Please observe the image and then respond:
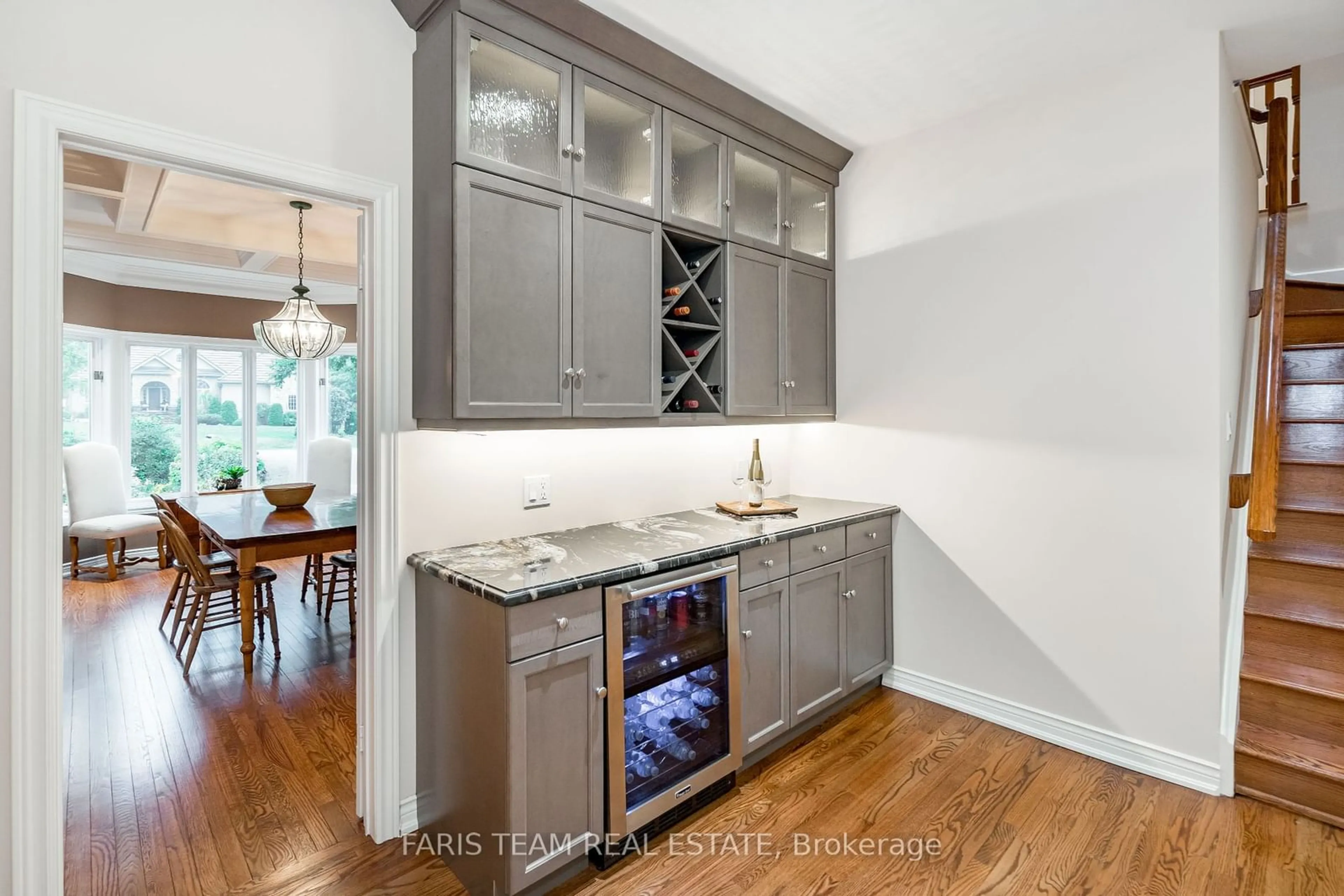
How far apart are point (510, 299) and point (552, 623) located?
3.31 ft

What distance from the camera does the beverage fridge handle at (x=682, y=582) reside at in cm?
199

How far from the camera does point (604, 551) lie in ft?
7.32

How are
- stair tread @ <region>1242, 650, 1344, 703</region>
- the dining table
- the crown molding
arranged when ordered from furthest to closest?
the crown molding
the dining table
stair tread @ <region>1242, 650, 1344, 703</region>

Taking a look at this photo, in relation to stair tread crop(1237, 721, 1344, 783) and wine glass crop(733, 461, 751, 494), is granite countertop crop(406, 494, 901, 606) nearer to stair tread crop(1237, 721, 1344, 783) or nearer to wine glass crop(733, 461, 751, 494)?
wine glass crop(733, 461, 751, 494)

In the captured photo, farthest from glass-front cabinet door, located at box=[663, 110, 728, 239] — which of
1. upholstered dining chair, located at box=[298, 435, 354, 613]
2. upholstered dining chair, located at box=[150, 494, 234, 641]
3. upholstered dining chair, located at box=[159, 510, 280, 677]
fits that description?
upholstered dining chair, located at box=[298, 435, 354, 613]

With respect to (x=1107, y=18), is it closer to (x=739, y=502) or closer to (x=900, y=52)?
(x=900, y=52)

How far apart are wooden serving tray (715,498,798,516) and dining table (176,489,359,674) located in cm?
187

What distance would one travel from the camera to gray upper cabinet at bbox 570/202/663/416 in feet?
7.35

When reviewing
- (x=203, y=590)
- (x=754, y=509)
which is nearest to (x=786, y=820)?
(x=754, y=509)

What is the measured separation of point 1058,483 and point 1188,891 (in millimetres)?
A: 1419

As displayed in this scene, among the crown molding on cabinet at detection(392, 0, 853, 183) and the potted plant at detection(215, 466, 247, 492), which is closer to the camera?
the crown molding on cabinet at detection(392, 0, 853, 183)

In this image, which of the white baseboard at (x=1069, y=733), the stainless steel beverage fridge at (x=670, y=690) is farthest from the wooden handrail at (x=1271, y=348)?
the stainless steel beverage fridge at (x=670, y=690)

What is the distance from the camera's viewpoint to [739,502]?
3.13m

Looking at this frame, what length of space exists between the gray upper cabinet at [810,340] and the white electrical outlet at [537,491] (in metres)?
1.23
